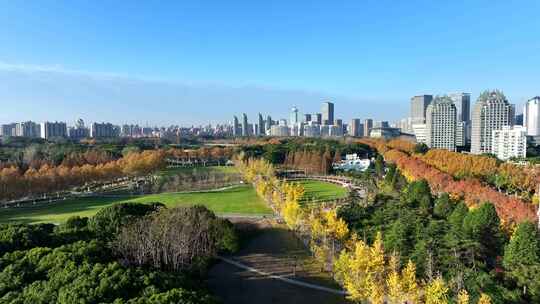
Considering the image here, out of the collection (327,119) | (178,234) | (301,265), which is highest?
(327,119)

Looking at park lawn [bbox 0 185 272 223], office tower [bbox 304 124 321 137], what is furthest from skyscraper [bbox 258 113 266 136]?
park lawn [bbox 0 185 272 223]

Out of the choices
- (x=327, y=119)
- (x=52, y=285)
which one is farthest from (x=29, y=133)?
(x=52, y=285)

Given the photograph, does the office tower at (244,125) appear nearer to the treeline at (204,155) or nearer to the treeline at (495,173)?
the treeline at (204,155)

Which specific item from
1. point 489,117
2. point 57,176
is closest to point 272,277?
point 57,176

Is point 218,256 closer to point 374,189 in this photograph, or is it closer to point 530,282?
point 530,282

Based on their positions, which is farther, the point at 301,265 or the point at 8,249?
the point at 301,265

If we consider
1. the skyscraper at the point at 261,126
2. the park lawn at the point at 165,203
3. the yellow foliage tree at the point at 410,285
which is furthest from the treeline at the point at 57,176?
the skyscraper at the point at 261,126

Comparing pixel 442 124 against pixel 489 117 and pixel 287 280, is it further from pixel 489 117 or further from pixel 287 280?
pixel 287 280
